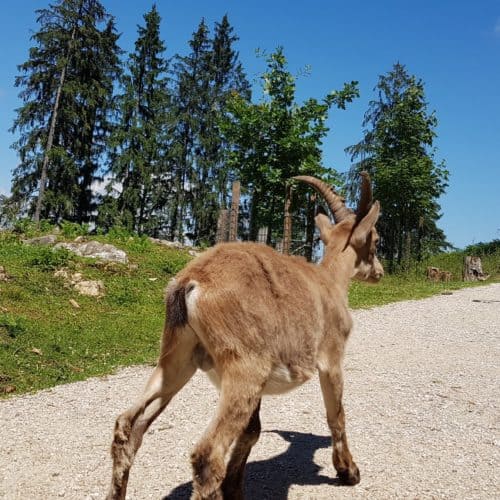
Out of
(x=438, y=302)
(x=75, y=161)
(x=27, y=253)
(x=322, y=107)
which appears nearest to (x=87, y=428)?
(x=27, y=253)

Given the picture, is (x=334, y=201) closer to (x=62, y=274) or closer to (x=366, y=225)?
(x=366, y=225)

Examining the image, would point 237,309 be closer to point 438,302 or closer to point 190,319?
point 190,319

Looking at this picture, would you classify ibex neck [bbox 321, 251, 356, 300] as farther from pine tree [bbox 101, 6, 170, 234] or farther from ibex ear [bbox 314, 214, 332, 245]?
pine tree [bbox 101, 6, 170, 234]

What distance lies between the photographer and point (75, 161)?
111 ft

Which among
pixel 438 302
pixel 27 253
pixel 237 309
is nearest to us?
pixel 237 309

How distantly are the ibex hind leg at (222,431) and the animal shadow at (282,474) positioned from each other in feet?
4.41

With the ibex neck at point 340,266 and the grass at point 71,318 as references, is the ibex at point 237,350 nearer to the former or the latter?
the ibex neck at point 340,266

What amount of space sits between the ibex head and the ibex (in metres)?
1.11

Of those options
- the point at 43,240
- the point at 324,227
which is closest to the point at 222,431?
the point at 324,227

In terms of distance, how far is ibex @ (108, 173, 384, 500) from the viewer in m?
3.48

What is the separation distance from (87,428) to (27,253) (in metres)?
9.71

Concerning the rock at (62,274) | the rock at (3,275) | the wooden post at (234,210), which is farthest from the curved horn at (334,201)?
the wooden post at (234,210)

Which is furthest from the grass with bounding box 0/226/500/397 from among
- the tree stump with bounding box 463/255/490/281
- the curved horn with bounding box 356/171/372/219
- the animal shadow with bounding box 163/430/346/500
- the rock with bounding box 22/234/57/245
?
the tree stump with bounding box 463/255/490/281

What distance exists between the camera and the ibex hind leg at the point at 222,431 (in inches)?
131
